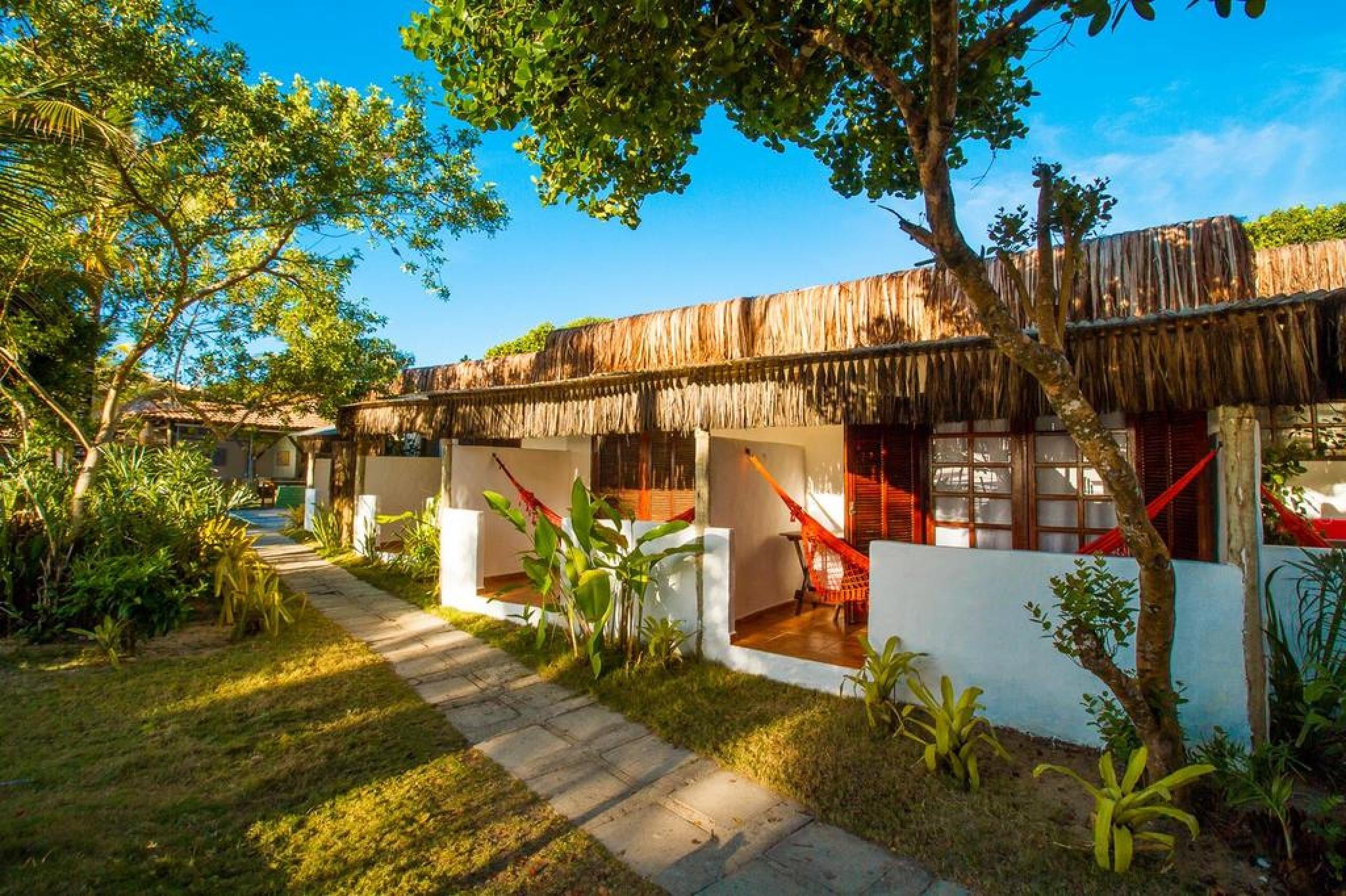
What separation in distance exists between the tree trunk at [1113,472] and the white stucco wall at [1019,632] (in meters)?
0.62

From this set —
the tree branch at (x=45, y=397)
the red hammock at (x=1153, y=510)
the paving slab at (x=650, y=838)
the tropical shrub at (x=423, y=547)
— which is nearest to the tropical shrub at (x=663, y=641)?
the paving slab at (x=650, y=838)

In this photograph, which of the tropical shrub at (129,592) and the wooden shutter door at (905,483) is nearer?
the tropical shrub at (129,592)

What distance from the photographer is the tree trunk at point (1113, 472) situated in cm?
214

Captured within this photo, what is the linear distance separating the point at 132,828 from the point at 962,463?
18.0ft

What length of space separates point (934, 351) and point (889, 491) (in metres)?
2.11

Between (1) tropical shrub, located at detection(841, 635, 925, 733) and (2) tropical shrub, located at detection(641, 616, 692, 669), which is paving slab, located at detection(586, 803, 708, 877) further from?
(2) tropical shrub, located at detection(641, 616, 692, 669)

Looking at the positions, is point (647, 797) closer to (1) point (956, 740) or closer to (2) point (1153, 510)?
(1) point (956, 740)

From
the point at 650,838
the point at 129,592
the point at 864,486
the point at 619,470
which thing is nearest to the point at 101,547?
the point at 129,592

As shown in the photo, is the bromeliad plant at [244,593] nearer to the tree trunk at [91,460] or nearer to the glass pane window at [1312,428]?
the tree trunk at [91,460]

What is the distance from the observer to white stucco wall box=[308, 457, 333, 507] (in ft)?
37.6

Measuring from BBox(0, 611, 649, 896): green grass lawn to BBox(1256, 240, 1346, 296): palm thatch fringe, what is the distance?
547 cm

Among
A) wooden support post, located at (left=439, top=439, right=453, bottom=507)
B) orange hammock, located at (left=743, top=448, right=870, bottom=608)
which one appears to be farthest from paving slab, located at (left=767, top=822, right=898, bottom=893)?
wooden support post, located at (left=439, top=439, right=453, bottom=507)

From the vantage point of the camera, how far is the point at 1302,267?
412 centimetres

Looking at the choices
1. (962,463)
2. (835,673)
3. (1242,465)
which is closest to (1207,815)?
(1242,465)
